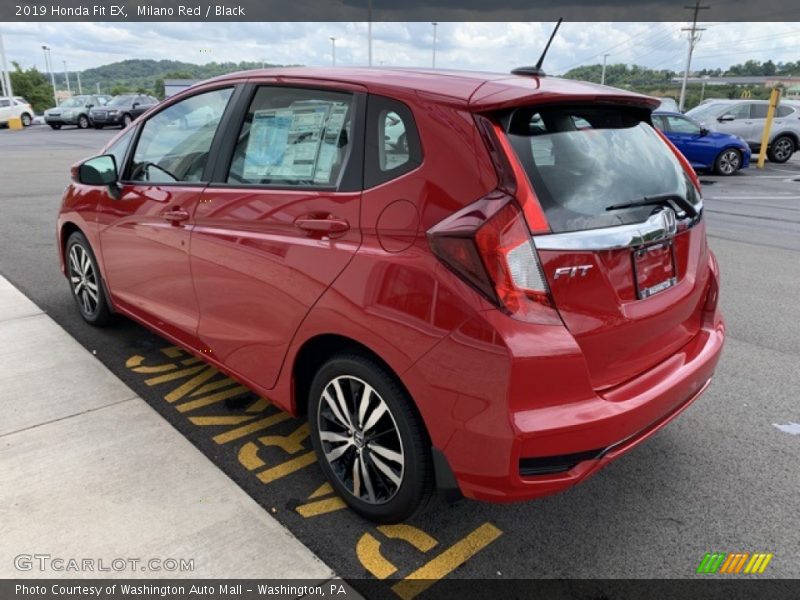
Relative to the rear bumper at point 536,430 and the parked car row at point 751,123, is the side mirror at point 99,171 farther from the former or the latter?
the parked car row at point 751,123

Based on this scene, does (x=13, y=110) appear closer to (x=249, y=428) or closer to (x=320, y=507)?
(x=249, y=428)

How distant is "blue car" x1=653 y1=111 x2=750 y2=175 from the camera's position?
1536 centimetres

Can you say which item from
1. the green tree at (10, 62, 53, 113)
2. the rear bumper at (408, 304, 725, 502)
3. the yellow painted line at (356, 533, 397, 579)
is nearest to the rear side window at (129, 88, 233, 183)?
the rear bumper at (408, 304, 725, 502)

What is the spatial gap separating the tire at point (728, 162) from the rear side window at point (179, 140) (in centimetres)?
1549

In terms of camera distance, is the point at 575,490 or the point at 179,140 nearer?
the point at 575,490

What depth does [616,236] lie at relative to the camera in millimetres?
2146

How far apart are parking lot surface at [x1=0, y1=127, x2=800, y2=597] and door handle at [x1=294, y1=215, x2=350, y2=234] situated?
118 cm

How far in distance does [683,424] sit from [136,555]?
8.99 feet

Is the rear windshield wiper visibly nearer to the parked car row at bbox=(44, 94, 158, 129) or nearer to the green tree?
the parked car row at bbox=(44, 94, 158, 129)

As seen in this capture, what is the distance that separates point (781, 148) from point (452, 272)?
825 inches

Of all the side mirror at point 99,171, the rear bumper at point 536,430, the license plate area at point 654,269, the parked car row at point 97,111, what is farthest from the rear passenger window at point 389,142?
the parked car row at point 97,111

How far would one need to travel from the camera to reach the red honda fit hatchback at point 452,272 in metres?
2.01

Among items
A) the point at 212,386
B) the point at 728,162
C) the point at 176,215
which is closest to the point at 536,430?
the point at 176,215

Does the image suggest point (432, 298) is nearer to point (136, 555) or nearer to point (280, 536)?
point (280, 536)
